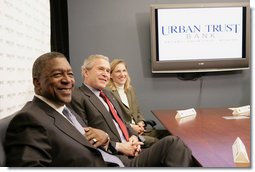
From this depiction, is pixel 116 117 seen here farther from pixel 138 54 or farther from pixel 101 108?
pixel 138 54

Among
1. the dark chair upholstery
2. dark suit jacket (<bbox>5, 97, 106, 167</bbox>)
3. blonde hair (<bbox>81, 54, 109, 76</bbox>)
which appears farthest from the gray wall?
the dark chair upholstery

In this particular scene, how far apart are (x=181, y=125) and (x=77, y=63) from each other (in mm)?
686

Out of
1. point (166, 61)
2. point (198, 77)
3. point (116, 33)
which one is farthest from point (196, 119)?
point (116, 33)

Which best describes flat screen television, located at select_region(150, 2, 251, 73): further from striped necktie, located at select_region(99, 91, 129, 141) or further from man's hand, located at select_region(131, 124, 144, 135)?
striped necktie, located at select_region(99, 91, 129, 141)

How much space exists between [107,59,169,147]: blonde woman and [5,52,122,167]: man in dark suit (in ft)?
0.78

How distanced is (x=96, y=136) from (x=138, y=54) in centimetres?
51

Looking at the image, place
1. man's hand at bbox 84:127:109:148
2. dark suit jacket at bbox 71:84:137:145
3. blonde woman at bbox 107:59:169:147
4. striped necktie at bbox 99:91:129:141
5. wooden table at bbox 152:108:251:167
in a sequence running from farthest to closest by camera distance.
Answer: striped necktie at bbox 99:91:129:141, dark suit jacket at bbox 71:84:137:145, man's hand at bbox 84:127:109:148, blonde woman at bbox 107:59:169:147, wooden table at bbox 152:108:251:167

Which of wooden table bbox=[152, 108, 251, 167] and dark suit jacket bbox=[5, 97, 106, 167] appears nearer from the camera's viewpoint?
dark suit jacket bbox=[5, 97, 106, 167]

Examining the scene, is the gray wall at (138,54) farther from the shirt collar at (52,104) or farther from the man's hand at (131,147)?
the man's hand at (131,147)

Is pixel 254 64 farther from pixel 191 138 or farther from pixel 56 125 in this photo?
pixel 56 125

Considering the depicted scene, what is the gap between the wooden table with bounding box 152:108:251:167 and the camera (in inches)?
51.4

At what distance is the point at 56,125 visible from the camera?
131cm

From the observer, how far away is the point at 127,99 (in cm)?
155

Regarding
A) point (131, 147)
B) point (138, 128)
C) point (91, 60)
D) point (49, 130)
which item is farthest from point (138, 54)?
point (131, 147)
